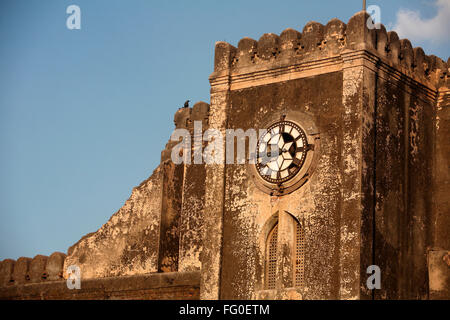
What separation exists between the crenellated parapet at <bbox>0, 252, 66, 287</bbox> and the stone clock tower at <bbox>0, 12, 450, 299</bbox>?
2558mm

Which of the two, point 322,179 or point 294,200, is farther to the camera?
point 294,200

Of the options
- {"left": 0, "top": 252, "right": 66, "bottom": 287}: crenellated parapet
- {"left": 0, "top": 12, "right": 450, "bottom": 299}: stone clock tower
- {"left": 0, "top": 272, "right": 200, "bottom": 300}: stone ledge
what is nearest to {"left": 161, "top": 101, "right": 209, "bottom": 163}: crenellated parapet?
{"left": 0, "top": 12, "right": 450, "bottom": 299}: stone clock tower

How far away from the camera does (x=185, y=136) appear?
26438 mm

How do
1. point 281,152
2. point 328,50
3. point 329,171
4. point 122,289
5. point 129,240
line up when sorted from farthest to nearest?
point 129,240, point 122,289, point 281,152, point 328,50, point 329,171

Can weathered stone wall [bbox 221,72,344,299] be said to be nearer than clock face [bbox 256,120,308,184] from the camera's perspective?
Yes

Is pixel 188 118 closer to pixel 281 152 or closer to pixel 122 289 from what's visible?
pixel 281 152

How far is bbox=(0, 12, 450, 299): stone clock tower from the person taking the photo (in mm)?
21797

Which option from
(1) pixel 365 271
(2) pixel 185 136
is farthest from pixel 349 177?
(2) pixel 185 136

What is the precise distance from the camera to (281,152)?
22.9 meters

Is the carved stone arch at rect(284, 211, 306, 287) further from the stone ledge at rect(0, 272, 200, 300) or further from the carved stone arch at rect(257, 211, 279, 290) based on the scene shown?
the stone ledge at rect(0, 272, 200, 300)

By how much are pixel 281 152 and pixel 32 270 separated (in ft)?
28.5

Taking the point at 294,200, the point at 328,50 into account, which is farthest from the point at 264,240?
the point at 328,50

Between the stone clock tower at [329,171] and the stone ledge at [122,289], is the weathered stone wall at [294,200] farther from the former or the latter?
the stone ledge at [122,289]
